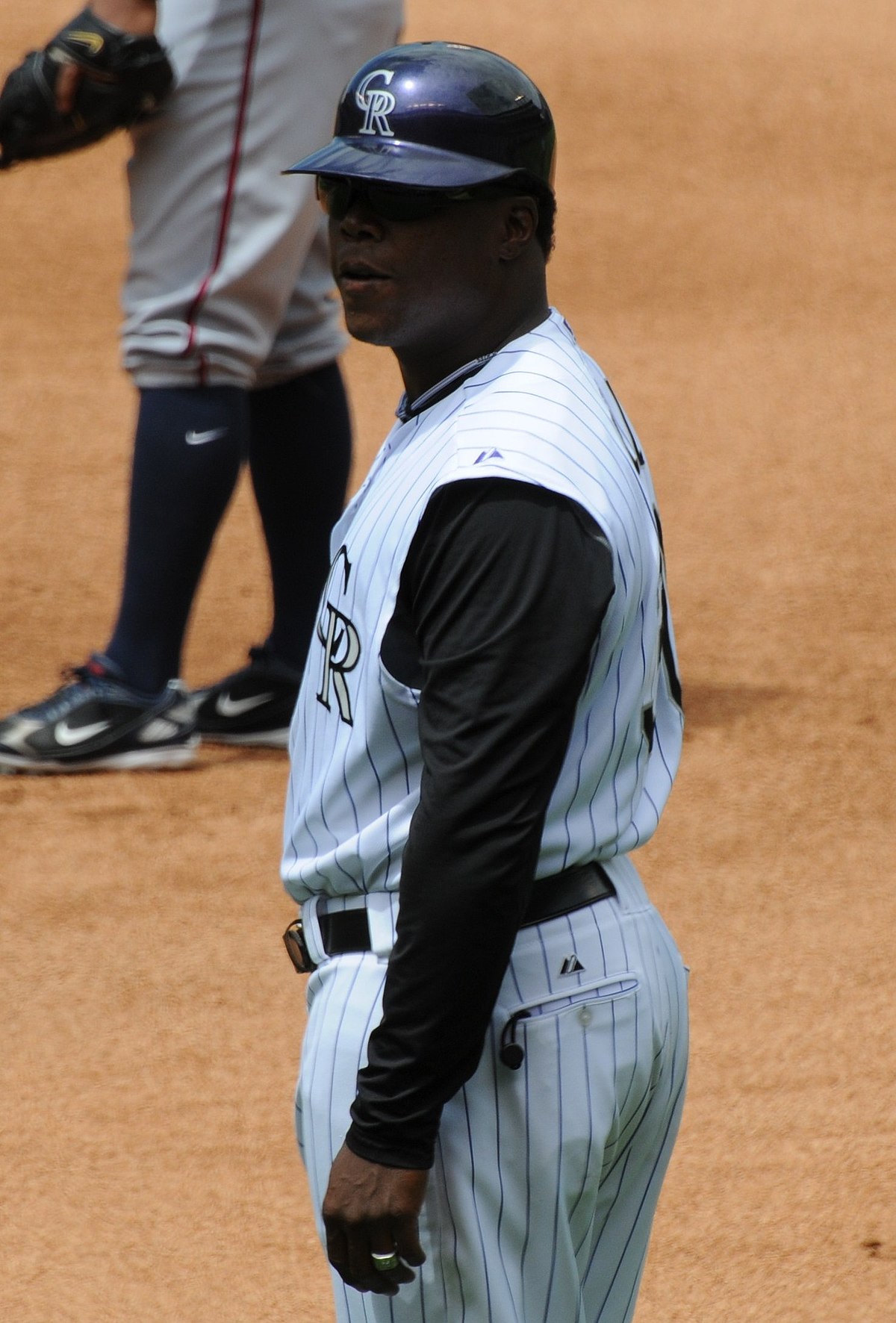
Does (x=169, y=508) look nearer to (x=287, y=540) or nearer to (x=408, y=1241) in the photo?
(x=287, y=540)

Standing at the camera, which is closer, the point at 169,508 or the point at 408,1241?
the point at 408,1241

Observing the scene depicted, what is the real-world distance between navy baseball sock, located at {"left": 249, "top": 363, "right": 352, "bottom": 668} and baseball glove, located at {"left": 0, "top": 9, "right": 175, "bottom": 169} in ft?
2.20

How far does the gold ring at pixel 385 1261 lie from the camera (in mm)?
1520

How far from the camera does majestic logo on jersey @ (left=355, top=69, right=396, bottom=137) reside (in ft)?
5.33

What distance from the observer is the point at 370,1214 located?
1502 millimetres

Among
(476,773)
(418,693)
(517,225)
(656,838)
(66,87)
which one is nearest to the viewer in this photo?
(476,773)

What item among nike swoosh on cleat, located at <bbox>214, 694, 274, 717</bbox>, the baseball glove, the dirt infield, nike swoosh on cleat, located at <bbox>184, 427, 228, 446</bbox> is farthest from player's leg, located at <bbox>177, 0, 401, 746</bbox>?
the baseball glove

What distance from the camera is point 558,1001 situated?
1.60 m

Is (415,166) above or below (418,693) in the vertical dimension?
above

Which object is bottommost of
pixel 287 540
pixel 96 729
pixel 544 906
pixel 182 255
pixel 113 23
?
pixel 96 729

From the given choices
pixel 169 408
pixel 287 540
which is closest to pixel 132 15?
pixel 169 408

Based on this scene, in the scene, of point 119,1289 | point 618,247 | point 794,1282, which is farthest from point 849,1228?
point 618,247

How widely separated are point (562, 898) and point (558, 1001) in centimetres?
9

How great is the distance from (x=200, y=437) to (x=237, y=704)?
60cm
